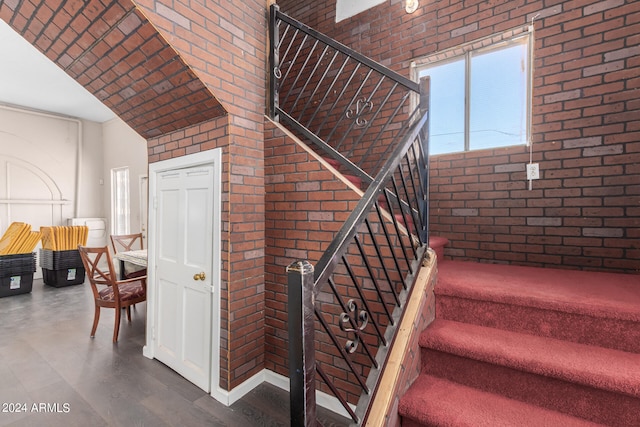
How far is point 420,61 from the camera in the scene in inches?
118

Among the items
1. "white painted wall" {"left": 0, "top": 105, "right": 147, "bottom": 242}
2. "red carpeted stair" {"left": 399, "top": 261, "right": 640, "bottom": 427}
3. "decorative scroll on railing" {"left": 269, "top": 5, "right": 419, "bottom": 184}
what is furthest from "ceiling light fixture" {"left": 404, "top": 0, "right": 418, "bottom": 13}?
"white painted wall" {"left": 0, "top": 105, "right": 147, "bottom": 242}

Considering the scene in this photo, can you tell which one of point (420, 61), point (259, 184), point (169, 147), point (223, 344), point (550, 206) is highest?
point (420, 61)

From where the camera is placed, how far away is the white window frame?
2.52m

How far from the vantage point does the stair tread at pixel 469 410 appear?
117cm

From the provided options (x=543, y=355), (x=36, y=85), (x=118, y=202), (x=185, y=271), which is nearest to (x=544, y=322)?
(x=543, y=355)

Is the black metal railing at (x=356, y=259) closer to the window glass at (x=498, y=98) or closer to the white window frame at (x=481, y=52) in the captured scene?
the white window frame at (x=481, y=52)

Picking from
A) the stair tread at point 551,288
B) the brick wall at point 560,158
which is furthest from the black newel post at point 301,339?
the brick wall at point 560,158

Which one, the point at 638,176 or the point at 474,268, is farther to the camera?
the point at 474,268

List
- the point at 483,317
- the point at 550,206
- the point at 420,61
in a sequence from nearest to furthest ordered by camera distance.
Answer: the point at 483,317 → the point at 550,206 → the point at 420,61

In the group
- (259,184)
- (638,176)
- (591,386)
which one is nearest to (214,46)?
(259,184)

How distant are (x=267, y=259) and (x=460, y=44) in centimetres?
259

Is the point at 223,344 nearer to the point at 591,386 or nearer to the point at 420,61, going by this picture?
the point at 591,386

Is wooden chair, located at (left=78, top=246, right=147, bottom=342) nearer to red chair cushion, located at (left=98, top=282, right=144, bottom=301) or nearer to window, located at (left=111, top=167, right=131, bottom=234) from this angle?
A: red chair cushion, located at (left=98, top=282, right=144, bottom=301)

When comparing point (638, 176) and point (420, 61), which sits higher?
point (420, 61)
